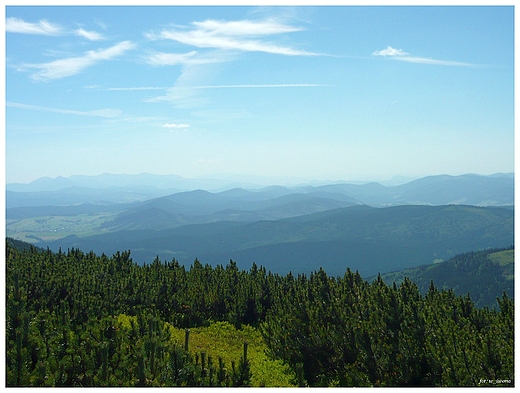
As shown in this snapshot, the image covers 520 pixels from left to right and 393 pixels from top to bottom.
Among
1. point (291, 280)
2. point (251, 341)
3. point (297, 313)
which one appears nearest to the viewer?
point (297, 313)

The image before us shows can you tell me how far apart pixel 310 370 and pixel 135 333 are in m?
6.38

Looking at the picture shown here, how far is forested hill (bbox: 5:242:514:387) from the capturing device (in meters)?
10.4

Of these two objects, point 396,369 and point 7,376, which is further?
point 396,369

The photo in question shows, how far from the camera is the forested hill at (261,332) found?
10.4m

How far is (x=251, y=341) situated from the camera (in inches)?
750

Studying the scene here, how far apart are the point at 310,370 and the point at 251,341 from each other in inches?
191

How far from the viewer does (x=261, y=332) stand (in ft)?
63.9

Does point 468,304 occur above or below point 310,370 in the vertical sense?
above

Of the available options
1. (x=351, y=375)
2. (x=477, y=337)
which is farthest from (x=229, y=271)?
(x=477, y=337)

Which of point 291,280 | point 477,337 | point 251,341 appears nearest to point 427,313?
point 477,337

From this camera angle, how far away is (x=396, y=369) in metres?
12.2
